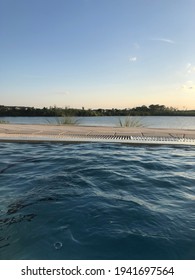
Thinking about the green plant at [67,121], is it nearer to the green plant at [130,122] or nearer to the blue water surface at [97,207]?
the green plant at [130,122]

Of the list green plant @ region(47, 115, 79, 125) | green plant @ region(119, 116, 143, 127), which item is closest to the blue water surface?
green plant @ region(119, 116, 143, 127)

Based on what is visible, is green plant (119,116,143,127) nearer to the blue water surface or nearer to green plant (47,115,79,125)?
green plant (47,115,79,125)

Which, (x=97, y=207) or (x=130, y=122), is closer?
(x=97, y=207)

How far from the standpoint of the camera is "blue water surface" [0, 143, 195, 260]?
2.13 m

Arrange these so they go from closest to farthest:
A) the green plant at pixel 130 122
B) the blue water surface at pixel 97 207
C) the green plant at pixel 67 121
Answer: the blue water surface at pixel 97 207
the green plant at pixel 130 122
the green plant at pixel 67 121

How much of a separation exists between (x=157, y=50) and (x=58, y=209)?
917 cm

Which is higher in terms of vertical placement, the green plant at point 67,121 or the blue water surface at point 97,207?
the green plant at point 67,121

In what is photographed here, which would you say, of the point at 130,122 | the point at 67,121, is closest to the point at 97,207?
the point at 130,122

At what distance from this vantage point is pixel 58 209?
2883mm

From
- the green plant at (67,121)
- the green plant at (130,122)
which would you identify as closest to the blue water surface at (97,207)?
the green plant at (130,122)

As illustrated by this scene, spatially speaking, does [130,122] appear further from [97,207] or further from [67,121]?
[97,207]

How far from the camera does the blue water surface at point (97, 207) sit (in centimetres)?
213

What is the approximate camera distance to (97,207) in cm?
293
